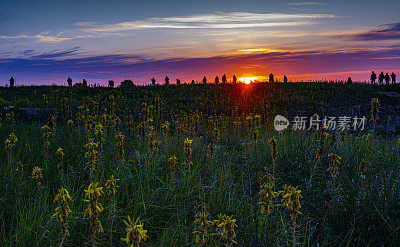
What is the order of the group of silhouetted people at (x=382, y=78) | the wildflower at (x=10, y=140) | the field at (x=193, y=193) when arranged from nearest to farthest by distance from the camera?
the field at (x=193, y=193), the wildflower at (x=10, y=140), the group of silhouetted people at (x=382, y=78)

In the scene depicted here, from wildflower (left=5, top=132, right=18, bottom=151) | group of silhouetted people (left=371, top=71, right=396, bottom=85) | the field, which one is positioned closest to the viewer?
the field

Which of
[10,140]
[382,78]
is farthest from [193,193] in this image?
[382,78]

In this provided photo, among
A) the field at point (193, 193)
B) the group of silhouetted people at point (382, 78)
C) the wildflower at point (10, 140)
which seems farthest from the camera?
the group of silhouetted people at point (382, 78)

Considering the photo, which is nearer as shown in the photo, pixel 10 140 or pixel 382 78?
pixel 10 140

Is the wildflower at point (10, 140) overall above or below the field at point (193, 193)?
above

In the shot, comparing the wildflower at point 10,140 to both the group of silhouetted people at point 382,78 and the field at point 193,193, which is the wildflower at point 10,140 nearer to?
the field at point 193,193

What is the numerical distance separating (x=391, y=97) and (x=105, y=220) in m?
21.2

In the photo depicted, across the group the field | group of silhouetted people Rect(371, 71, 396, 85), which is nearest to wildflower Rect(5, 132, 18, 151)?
the field

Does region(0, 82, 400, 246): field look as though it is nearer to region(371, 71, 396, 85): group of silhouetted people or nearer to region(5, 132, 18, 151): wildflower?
region(5, 132, 18, 151): wildflower

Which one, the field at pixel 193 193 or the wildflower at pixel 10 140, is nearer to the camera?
the field at pixel 193 193

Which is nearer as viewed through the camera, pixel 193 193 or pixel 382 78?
pixel 193 193

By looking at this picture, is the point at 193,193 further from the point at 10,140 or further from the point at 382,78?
the point at 382,78

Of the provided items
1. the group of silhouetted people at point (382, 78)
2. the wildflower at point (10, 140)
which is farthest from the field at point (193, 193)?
the group of silhouetted people at point (382, 78)

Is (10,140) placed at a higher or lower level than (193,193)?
higher
